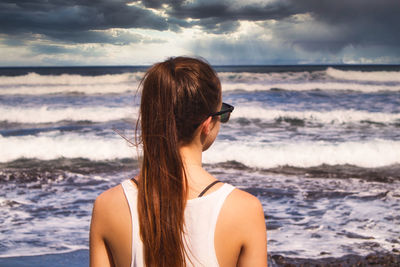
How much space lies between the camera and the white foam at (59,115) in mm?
A: 13812

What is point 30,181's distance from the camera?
6.42m

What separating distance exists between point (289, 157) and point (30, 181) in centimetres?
524

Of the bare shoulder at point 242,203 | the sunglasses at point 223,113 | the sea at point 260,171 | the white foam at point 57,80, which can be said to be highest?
the white foam at point 57,80

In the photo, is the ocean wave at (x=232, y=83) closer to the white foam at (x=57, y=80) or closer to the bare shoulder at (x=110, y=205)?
the white foam at (x=57, y=80)

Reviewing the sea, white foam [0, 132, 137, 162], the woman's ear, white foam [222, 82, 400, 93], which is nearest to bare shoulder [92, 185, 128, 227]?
the sea

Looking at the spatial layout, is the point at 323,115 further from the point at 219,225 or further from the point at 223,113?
the point at 219,225

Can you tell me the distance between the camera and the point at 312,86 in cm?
2367

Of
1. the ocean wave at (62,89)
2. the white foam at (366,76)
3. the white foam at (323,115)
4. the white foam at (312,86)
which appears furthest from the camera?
the white foam at (366,76)

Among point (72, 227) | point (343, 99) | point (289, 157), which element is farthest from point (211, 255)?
point (343, 99)

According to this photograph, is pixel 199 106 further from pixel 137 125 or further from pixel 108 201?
pixel 108 201

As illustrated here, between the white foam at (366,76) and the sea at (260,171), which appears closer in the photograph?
the sea at (260,171)

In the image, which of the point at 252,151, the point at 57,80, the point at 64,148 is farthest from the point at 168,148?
the point at 57,80

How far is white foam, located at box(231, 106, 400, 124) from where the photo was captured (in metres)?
12.9

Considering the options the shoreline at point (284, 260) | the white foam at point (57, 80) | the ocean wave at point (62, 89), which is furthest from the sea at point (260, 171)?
the white foam at point (57, 80)
